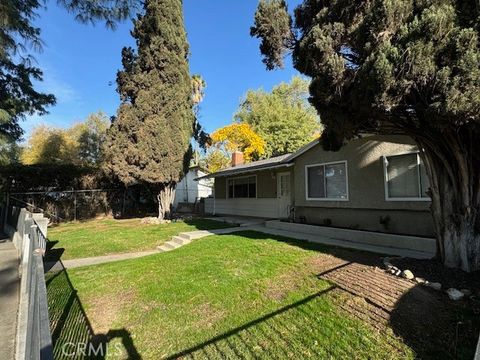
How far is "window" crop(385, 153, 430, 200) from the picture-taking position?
859 centimetres

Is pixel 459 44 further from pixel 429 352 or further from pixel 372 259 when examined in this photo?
pixel 372 259

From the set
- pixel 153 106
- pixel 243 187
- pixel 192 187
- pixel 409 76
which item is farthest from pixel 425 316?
pixel 192 187

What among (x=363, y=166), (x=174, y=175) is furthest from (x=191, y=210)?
(x=363, y=166)

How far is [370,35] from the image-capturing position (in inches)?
184

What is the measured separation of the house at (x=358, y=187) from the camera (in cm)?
879

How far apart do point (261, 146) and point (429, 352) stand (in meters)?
28.0

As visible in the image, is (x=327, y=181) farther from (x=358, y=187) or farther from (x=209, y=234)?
(x=209, y=234)

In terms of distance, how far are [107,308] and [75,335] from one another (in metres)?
0.97

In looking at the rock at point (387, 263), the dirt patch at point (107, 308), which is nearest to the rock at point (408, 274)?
the rock at point (387, 263)

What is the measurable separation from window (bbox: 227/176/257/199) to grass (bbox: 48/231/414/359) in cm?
908

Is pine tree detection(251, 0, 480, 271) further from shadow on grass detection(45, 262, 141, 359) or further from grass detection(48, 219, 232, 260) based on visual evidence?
grass detection(48, 219, 232, 260)

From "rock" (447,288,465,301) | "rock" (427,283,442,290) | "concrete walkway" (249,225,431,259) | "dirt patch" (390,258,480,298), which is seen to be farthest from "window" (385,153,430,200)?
"rock" (447,288,465,301)

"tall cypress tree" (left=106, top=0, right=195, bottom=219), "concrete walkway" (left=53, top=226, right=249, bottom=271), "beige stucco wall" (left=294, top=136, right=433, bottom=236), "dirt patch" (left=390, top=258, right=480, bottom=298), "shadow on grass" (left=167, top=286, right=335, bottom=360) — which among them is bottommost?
"shadow on grass" (left=167, top=286, right=335, bottom=360)

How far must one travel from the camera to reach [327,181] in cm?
1158
